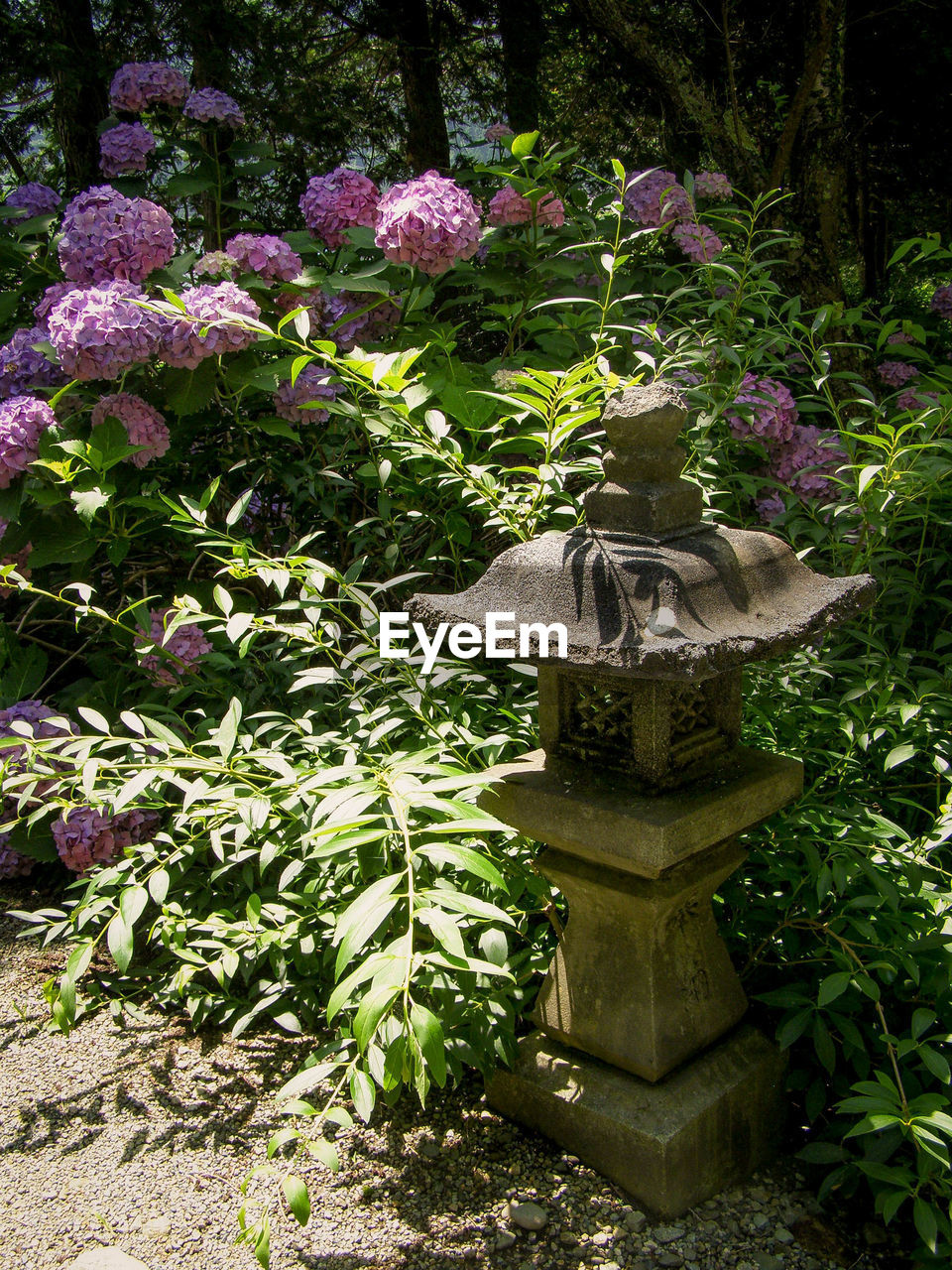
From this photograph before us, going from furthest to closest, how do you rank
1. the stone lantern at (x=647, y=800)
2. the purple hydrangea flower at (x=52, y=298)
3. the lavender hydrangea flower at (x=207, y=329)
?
the purple hydrangea flower at (x=52, y=298) → the lavender hydrangea flower at (x=207, y=329) → the stone lantern at (x=647, y=800)

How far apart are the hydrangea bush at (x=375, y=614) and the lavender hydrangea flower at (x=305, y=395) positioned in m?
0.01

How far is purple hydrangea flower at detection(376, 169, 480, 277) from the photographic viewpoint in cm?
247

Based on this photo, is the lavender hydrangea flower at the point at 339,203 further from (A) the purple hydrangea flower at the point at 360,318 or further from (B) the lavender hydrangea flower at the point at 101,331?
(B) the lavender hydrangea flower at the point at 101,331

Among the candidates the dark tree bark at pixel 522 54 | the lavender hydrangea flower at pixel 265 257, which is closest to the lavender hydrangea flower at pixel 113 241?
the lavender hydrangea flower at pixel 265 257

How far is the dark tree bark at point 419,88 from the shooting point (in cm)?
502

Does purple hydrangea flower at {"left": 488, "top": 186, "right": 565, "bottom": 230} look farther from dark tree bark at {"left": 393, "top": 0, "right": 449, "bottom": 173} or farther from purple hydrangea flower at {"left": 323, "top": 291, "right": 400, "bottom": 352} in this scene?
dark tree bark at {"left": 393, "top": 0, "right": 449, "bottom": 173}

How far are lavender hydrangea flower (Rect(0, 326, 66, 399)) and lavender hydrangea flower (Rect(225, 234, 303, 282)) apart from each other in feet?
1.84

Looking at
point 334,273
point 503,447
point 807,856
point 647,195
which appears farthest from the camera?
point 647,195

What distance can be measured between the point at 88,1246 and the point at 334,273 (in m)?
2.35

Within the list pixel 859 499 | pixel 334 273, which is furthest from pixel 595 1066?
pixel 334 273

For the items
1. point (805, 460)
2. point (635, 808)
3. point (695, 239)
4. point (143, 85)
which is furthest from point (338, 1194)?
point (143, 85)

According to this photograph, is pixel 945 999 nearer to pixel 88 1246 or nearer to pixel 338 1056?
pixel 338 1056

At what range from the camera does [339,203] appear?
9.69 ft

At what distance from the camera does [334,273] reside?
2.86 metres
